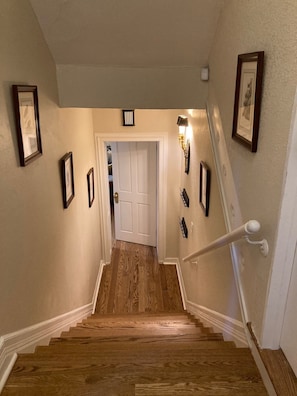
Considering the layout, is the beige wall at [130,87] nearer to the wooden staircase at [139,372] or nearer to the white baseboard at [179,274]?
the wooden staircase at [139,372]

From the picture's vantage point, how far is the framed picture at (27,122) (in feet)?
5.06

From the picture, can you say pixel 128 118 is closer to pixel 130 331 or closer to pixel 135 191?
pixel 135 191

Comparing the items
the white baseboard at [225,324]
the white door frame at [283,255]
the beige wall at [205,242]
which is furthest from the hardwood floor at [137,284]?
the white door frame at [283,255]

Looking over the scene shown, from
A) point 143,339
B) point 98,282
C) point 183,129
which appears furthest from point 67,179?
point 98,282

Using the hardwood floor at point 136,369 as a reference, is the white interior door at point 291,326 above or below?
above

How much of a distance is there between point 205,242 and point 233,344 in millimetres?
975

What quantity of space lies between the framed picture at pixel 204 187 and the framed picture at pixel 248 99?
0.81 m

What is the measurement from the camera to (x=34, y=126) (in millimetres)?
1788

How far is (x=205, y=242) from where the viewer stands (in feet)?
8.73

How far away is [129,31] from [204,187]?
4.10ft

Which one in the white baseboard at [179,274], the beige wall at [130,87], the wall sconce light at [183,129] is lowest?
the white baseboard at [179,274]

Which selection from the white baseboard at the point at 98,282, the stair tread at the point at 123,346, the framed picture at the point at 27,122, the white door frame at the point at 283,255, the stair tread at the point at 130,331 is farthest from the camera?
the white baseboard at the point at 98,282

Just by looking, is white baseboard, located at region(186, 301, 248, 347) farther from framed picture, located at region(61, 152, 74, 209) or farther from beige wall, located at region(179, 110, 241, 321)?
framed picture, located at region(61, 152, 74, 209)

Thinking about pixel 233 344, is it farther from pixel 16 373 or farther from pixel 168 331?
pixel 16 373
